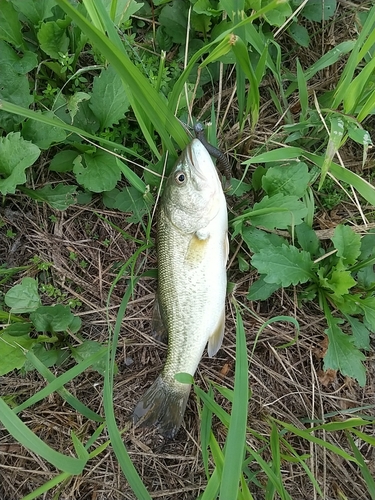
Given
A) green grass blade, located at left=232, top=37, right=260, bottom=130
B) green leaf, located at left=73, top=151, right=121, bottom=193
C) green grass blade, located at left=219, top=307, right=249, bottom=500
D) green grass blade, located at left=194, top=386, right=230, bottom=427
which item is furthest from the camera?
green leaf, located at left=73, top=151, right=121, bottom=193

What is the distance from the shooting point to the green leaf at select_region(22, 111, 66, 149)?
2182mm

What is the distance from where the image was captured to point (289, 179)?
2.18 metres

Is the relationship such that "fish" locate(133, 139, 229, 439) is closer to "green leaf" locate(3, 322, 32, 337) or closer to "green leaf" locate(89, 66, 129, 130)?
"green leaf" locate(89, 66, 129, 130)

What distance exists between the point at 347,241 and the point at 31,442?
1.76m

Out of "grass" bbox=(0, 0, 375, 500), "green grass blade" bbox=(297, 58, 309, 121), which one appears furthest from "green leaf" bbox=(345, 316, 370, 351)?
"green grass blade" bbox=(297, 58, 309, 121)

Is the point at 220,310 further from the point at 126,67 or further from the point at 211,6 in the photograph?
the point at 211,6

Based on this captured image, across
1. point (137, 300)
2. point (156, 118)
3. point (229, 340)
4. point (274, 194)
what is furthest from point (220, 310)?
point (156, 118)

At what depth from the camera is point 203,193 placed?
6.52ft

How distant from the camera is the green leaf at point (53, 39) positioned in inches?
84.7

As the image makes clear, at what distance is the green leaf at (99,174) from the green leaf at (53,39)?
59 cm

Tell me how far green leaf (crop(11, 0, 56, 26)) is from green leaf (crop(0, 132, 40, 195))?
665 mm

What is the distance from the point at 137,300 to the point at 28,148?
102cm

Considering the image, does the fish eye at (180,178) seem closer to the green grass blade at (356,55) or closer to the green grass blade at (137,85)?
the green grass blade at (137,85)

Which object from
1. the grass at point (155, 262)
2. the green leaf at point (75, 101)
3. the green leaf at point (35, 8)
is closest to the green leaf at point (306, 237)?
the grass at point (155, 262)
